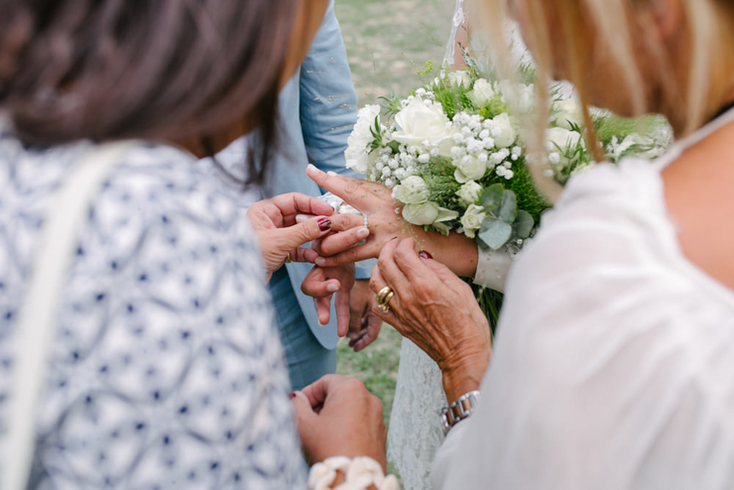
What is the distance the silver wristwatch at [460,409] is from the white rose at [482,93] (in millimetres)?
798

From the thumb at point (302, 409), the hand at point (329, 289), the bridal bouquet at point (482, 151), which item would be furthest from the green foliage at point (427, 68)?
the thumb at point (302, 409)

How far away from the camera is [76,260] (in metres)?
0.55

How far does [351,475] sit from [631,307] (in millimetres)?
558

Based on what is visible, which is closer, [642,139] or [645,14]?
[645,14]

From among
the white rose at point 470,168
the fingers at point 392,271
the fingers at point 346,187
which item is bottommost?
the fingers at point 392,271

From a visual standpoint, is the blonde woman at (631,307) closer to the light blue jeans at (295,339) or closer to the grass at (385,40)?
the light blue jeans at (295,339)

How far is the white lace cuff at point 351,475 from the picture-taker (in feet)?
2.94

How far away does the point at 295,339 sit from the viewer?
231cm

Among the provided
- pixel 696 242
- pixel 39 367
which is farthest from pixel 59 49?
pixel 696 242

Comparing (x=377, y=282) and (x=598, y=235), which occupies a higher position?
(x=598, y=235)

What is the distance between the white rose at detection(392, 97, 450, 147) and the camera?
152 centimetres

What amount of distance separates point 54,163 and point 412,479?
1.93m

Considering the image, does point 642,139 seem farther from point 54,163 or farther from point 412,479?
point 412,479


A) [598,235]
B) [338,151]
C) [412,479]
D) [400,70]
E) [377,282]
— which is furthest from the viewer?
[400,70]
